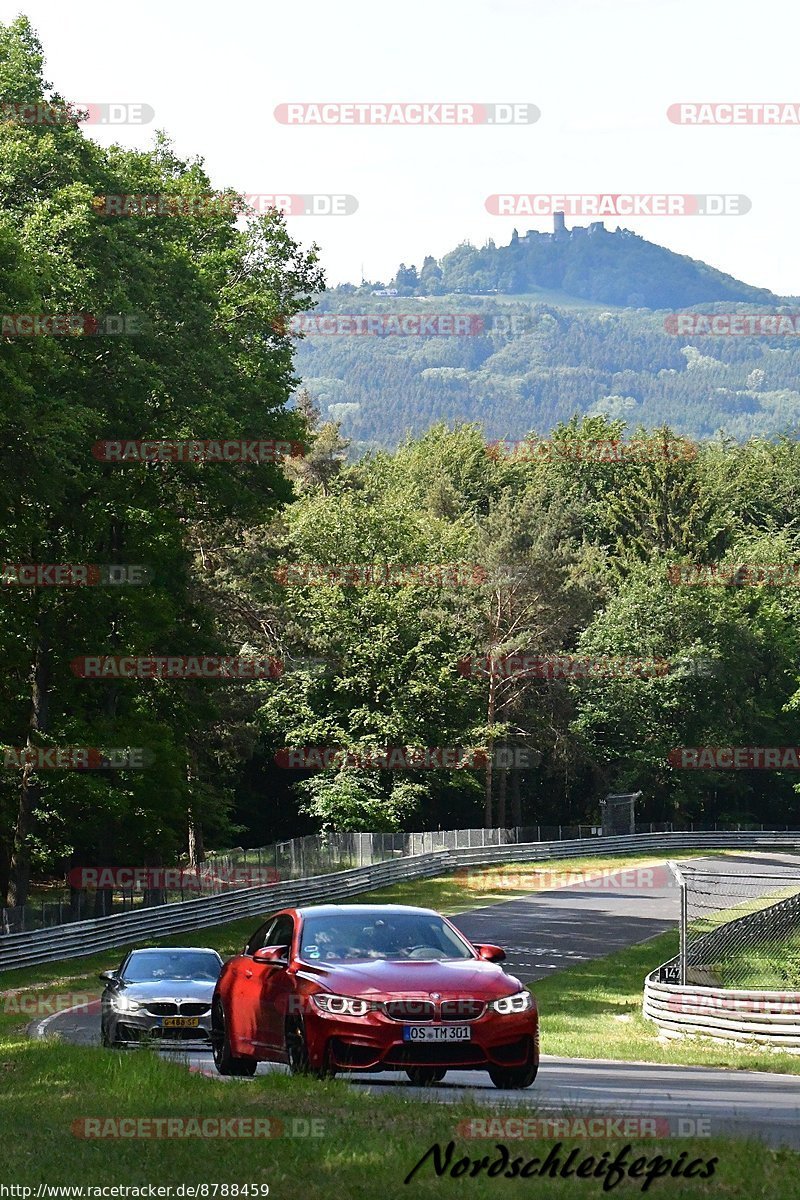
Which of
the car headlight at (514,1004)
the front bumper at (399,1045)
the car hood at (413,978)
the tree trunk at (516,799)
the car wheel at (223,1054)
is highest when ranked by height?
the car hood at (413,978)

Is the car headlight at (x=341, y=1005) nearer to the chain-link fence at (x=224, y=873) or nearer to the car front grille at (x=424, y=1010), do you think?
the car front grille at (x=424, y=1010)

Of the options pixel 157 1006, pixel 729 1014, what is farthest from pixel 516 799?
pixel 157 1006

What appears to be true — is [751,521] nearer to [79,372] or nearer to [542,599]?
[542,599]

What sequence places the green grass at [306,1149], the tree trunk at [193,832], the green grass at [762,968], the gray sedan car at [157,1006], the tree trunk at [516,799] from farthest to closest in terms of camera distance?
the tree trunk at [516,799]
the tree trunk at [193,832]
the green grass at [762,968]
the gray sedan car at [157,1006]
the green grass at [306,1149]

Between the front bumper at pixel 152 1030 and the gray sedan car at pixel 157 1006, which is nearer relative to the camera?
the front bumper at pixel 152 1030

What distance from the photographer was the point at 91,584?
3803cm

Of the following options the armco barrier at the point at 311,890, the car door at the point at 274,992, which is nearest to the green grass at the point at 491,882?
the armco barrier at the point at 311,890

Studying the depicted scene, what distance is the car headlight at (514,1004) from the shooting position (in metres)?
11.5

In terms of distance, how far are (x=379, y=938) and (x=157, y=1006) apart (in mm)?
7058

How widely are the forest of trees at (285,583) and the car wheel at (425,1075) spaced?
19780 millimetres

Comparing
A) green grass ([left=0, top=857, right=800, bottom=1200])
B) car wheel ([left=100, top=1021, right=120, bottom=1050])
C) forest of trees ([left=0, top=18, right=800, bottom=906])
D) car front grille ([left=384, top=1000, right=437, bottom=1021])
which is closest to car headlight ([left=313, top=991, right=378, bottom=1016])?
car front grille ([left=384, top=1000, right=437, bottom=1021])

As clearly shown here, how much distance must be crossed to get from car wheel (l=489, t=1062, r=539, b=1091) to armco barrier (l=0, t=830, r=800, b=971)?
23166 mm

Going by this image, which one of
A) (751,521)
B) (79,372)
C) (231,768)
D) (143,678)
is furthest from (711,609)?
(79,372)

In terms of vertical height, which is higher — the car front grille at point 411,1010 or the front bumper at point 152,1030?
the car front grille at point 411,1010
